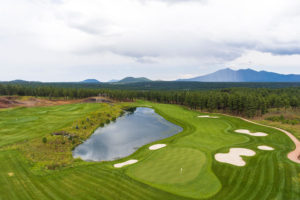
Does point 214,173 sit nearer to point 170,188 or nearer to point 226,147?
point 170,188

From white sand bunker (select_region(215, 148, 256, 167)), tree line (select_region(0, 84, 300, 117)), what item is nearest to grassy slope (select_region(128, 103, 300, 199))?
white sand bunker (select_region(215, 148, 256, 167))

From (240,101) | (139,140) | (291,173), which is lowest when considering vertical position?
(139,140)

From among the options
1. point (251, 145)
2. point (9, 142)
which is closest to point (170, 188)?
point (251, 145)

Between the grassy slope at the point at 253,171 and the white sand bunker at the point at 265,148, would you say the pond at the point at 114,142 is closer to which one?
the grassy slope at the point at 253,171

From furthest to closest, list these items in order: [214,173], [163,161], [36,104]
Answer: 1. [36,104]
2. [163,161]
3. [214,173]

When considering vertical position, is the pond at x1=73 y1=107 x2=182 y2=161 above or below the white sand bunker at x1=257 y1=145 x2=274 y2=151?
below

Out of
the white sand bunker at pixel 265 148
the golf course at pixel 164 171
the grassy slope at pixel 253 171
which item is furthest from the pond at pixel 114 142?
the white sand bunker at pixel 265 148

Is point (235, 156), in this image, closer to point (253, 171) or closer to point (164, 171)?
point (253, 171)

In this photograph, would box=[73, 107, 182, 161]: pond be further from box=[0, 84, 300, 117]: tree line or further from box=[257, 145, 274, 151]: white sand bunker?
box=[0, 84, 300, 117]: tree line

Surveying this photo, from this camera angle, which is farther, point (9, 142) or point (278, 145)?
point (9, 142)
